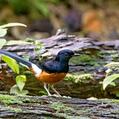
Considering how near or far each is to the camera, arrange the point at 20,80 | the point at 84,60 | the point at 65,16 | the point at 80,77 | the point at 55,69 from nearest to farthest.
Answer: the point at 55,69, the point at 20,80, the point at 80,77, the point at 84,60, the point at 65,16

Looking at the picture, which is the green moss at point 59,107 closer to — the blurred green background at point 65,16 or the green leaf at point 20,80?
the green leaf at point 20,80

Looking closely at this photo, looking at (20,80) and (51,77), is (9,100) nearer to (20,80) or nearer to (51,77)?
(51,77)

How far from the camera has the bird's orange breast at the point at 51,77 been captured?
3.54 meters

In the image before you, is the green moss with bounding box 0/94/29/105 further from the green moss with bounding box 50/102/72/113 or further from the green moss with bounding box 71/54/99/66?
the green moss with bounding box 71/54/99/66

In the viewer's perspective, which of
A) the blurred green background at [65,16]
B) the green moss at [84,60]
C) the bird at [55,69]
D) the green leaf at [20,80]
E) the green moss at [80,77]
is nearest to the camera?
the bird at [55,69]

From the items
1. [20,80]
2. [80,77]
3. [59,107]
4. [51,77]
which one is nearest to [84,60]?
[80,77]

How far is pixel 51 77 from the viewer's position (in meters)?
3.57

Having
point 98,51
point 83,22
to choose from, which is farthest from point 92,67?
point 83,22

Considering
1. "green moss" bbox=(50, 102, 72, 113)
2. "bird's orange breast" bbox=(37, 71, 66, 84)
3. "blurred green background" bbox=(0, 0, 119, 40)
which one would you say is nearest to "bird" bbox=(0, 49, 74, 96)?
"bird's orange breast" bbox=(37, 71, 66, 84)

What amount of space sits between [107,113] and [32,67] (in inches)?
34.7

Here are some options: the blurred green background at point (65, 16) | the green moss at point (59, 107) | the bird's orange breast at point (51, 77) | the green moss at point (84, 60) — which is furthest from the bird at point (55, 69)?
the blurred green background at point (65, 16)

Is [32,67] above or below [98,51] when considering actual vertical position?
below

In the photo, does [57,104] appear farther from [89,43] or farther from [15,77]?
[89,43]

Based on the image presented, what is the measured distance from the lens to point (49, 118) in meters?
3.00
